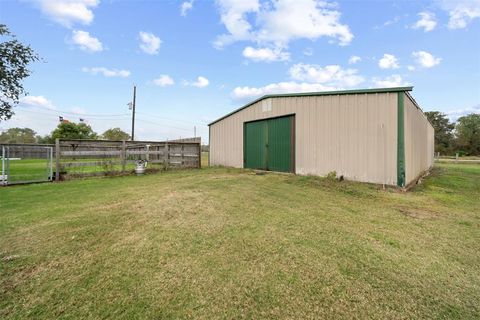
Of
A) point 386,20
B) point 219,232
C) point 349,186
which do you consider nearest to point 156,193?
point 219,232

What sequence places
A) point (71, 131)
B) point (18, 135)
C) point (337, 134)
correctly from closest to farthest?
point (337, 134)
point (71, 131)
point (18, 135)

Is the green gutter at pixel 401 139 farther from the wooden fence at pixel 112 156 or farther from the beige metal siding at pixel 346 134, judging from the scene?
the wooden fence at pixel 112 156

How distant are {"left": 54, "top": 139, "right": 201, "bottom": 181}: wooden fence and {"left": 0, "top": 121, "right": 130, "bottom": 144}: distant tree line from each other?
3002 cm

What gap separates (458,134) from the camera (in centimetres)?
3959

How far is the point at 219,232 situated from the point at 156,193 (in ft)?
9.64

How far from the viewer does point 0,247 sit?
2625mm

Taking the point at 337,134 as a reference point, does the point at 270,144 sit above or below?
below

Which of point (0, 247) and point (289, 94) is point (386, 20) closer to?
point (289, 94)

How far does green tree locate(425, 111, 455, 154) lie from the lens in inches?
1576

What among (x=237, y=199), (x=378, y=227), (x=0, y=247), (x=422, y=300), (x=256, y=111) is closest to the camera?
(x=422, y=300)

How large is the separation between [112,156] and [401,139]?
974 centimetres

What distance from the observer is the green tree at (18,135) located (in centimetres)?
4614

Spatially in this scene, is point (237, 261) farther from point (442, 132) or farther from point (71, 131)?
point (442, 132)

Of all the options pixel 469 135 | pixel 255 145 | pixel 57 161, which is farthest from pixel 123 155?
pixel 469 135
